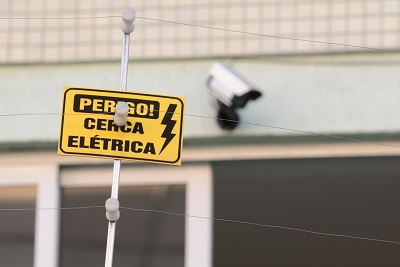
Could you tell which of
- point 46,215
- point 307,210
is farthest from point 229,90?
point 46,215

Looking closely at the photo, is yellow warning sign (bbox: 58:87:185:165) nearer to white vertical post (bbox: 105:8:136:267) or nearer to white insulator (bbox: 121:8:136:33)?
white vertical post (bbox: 105:8:136:267)

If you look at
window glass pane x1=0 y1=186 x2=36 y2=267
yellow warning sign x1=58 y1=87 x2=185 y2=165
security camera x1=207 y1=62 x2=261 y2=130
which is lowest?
window glass pane x1=0 y1=186 x2=36 y2=267

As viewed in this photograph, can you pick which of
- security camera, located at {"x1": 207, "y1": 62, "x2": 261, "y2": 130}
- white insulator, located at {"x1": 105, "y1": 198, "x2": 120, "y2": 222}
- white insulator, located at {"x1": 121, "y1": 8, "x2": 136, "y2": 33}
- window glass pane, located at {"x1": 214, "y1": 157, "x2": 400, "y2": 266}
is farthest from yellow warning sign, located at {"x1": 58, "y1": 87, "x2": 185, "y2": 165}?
window glass pane, located at {"x1": 214, "y1": 157, "x2": 400, "y2": 266}

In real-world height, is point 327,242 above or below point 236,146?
below

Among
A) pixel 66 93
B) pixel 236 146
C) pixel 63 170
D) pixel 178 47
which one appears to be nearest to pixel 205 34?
pixel 178 47

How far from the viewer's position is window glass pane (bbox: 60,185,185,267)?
7.37 metres

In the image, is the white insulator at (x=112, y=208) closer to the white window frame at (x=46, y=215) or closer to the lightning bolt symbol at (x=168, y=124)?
the lightning bolt symbol at (x=168, y=124)

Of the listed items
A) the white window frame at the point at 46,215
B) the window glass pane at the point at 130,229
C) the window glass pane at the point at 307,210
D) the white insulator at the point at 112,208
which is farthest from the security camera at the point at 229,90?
the white insulator at the point at 112,208

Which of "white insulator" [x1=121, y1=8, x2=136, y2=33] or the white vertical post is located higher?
"white insulator" [x1=121, y1=8, x2=136, y2=33]

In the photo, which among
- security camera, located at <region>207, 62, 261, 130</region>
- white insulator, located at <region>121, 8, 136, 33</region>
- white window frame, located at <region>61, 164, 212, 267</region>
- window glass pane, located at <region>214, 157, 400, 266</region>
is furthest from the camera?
white window frame, located at <region>61, 164, 212, 267</region>

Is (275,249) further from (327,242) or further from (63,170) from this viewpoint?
(63,170)

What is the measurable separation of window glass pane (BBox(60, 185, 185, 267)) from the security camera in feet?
1.87

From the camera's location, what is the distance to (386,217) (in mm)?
7199

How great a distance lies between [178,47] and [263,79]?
1.70ft
